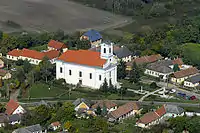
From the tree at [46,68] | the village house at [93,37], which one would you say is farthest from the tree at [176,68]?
the village house at [93,37]

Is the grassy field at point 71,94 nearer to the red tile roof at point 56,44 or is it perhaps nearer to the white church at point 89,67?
the white church at point 89,67

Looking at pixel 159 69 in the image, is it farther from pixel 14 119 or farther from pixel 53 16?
pixel 53 16

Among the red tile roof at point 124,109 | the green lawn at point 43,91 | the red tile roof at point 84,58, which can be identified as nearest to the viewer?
the red tile roof at point 124,109

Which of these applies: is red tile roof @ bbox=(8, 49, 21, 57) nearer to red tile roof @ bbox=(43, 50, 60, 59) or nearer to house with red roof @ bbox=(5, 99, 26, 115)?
red tile roof @ bbox=(43, 50, 60, 59)

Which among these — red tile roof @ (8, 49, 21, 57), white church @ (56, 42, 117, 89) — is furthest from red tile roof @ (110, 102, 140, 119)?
red tile roof @ (8, 49, 21, 57)

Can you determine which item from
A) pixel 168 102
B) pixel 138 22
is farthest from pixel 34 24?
pixel 168 102

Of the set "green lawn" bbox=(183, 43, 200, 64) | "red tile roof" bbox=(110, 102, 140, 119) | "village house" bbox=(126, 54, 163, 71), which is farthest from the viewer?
"green lawn" bbox=(183, 43, 200, 64)

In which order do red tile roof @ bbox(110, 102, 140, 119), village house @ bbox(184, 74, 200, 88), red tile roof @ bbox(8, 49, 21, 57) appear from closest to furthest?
red tile roof @ bbox(110, 102, 140, 119), village house @ bbox(184, 74, 200, 88), red tile roof @ bbox(8, 49, 21, 57)
